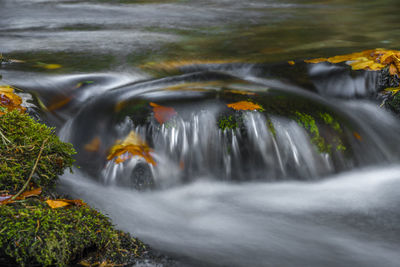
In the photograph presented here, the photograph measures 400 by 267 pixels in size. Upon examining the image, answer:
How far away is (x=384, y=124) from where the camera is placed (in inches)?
168

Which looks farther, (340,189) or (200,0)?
(200,0)

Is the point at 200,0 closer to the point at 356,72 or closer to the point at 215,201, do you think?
the point at 356,72

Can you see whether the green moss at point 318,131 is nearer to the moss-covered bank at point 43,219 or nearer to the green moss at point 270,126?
the green moss at point 270,126

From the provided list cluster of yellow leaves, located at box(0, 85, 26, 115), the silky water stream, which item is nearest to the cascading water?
the silky water stream

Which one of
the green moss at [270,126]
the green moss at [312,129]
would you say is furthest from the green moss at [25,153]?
the green moss at [312,129]

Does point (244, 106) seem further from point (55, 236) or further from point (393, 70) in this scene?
point (55, 236)

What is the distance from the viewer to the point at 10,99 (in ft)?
11.8

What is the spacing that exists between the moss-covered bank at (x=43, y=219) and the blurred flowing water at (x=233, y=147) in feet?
1.09

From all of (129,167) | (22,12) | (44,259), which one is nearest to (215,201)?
(129,167)

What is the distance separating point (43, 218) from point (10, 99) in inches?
83.7

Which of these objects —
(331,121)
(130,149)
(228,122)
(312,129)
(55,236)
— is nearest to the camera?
(55,236)

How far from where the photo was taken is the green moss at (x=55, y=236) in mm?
1699

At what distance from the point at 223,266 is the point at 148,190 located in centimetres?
104

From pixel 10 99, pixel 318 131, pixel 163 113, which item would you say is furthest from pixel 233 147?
pixel 10 99
